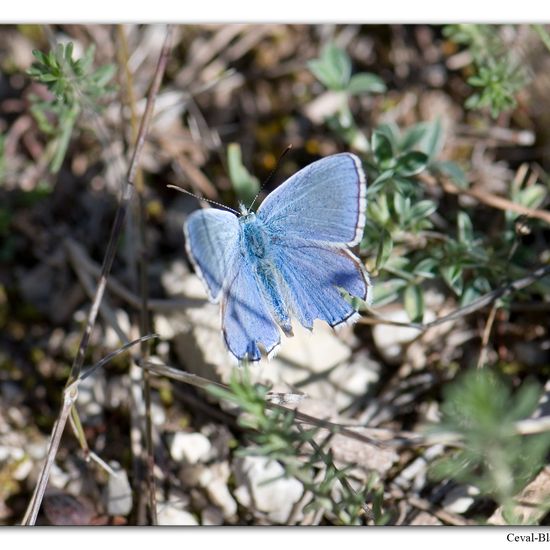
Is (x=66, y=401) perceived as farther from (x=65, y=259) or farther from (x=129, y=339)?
(x=65, y=259)

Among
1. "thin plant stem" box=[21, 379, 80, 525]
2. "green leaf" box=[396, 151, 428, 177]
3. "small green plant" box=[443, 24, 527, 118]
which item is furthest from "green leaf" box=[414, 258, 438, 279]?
"thin plant stem" box=[21, 379, 80, 525]

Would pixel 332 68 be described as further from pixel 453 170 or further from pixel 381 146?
pixel 453 170

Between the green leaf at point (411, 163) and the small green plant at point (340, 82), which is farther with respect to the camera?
the small green plant at point (340, 82)

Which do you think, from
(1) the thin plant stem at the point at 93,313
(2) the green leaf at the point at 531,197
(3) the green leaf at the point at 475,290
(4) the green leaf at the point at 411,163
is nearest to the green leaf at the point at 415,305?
(3) the green leaf at the point at 475,290

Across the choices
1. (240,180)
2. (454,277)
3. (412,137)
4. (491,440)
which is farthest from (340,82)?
(491,440)

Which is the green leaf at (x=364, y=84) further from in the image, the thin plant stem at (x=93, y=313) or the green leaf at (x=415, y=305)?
the green leaf at (x=415, y=305)

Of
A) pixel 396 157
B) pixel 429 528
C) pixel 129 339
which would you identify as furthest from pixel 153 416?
pixel 396 157
